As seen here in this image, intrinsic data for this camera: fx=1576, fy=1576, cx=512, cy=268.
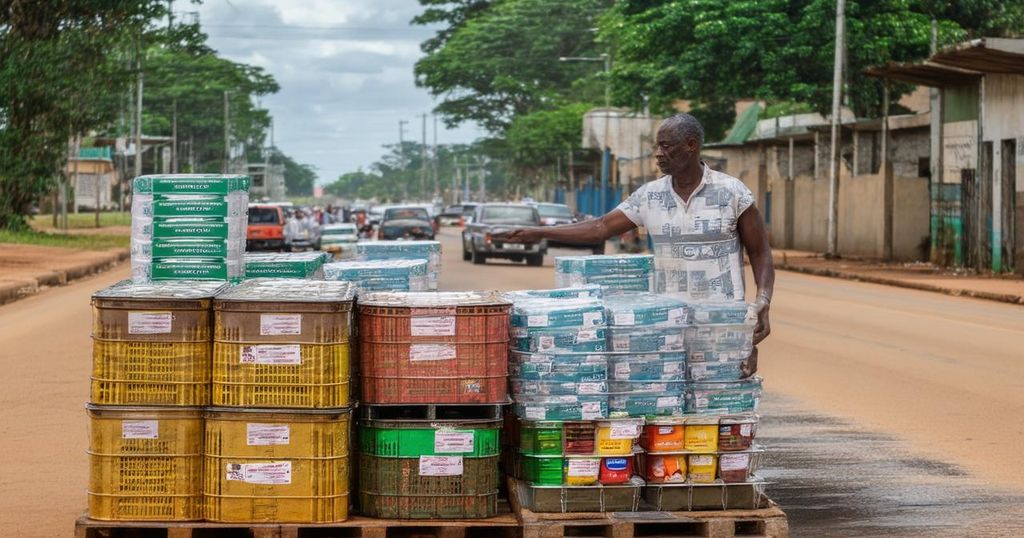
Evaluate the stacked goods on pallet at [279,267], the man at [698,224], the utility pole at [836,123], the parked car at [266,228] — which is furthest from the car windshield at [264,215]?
the man at [698,224]

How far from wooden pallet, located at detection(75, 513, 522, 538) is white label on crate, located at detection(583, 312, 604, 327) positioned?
3.07 ft

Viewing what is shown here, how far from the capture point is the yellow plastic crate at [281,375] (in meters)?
6.66

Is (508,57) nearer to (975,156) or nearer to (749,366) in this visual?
(975,156)

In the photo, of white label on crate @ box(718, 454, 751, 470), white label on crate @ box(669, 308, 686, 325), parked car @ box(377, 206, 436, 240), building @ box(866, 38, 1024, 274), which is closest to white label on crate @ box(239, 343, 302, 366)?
white label on crate @ box(669, 308, 686, 325)

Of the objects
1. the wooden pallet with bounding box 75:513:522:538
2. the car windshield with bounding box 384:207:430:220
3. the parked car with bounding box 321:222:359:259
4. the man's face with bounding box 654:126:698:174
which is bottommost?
the wooden pallet with bounding box 75:513:522:538

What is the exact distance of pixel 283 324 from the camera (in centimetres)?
667

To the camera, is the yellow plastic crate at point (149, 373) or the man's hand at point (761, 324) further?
the man's hand at point (761, 324)

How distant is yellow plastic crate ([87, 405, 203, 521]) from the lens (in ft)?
22.0

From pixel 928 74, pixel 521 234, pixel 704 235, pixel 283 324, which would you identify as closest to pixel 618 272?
pixel 521 234

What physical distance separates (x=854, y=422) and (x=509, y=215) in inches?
1074

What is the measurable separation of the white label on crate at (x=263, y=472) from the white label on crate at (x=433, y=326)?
0.80 metres

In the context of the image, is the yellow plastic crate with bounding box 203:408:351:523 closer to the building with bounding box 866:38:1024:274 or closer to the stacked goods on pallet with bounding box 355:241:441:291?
the stacked goods on pallet with bounding box 355:241:441:291

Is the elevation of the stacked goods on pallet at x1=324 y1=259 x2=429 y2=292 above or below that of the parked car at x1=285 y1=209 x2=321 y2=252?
below

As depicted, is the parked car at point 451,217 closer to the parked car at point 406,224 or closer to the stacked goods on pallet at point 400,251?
the parked car at point 406,224
